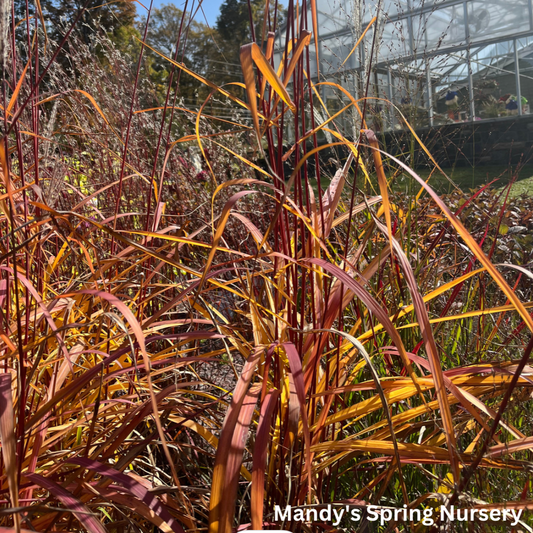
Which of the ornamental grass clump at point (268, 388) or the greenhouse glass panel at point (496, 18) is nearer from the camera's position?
the ornamental grass clump at point (268, 388)

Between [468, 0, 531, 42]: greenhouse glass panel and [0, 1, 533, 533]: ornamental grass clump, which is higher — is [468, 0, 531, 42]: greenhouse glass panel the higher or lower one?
the higher one

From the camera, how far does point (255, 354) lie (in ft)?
2.30

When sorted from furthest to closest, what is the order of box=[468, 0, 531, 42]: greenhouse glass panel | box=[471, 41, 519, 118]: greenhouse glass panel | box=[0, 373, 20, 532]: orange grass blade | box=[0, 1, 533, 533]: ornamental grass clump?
1. box=[471, 41, 519, 118]: greenhouse glass panel
2. box=[468, 0, 531, 42]: greenhouse glass panel
3. box=[0, 1, 533, 533]: ornamental grass clump
4. box=[0, 373, 20, 532]: orange grass blade

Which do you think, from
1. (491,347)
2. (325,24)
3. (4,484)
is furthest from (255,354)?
(325,24)

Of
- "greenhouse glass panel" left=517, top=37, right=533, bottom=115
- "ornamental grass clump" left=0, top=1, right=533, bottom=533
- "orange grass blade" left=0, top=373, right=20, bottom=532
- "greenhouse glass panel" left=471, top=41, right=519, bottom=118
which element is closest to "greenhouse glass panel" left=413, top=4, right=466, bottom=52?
"greenhouse glass panel" left=471, top=41, right=519, bottom=118

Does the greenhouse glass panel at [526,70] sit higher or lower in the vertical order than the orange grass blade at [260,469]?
higher

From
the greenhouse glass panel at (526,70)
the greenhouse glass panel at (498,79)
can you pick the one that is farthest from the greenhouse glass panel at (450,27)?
the greenhouse glass panel at (526,70)

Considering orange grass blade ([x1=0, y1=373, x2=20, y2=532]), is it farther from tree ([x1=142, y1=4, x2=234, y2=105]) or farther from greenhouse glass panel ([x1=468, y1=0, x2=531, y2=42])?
greenhouse glass panel ([x1=468, y1=0, x2=531, y2=42])

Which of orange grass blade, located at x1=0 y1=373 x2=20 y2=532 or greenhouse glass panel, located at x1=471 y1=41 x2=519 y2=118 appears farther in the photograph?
greenhouse glass panel, located at x1=471 y1=41 x2=519 y2=118

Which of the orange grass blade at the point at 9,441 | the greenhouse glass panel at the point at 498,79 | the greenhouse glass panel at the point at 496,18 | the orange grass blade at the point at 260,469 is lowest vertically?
the orange grass blade at the point at 260,469

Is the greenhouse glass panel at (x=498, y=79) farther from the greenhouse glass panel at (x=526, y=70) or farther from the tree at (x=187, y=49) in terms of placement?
the tree at (x=187, y=49)

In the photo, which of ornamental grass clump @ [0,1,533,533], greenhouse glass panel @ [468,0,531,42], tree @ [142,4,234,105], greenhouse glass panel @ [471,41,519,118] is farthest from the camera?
greenhouse glass panel @ [471,41,519,118]

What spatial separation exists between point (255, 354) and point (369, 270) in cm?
31

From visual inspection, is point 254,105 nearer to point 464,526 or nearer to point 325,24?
point 464,526
